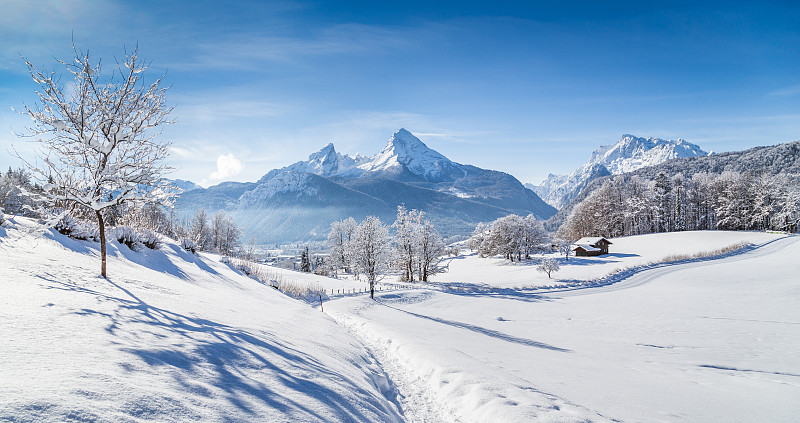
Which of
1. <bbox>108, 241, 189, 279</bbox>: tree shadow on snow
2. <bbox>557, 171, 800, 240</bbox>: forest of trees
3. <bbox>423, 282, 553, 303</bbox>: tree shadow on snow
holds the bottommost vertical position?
<bbox>423, 282, 553, 303</bbox>: tree shadow on snow

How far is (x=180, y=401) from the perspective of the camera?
111 inches

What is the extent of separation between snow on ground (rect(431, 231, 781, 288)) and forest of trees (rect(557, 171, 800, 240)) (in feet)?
34.1

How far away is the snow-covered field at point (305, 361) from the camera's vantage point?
2842 mm

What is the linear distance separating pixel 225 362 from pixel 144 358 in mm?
925

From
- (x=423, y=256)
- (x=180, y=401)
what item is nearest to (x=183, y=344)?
(x=180, y=401)

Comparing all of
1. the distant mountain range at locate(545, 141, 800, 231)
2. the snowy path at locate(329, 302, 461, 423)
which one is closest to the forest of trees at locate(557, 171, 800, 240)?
the distant mountain range at locate(545, 141, 800, 231)

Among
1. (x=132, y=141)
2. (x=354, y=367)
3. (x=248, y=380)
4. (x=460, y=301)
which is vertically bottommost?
(x=460, y=301)

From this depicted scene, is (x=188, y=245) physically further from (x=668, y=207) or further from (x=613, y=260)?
(x=668, y=207)

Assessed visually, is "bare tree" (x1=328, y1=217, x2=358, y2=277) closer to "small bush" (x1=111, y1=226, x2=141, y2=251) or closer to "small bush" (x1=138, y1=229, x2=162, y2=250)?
"small bush" (x1=138, y1=229, x2=162, y2=250)

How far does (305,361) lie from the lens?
5.57 meters

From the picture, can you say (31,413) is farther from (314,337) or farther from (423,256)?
(423,256)

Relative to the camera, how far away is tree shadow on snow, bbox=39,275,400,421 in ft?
11.2

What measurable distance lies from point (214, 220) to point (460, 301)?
51.5 m

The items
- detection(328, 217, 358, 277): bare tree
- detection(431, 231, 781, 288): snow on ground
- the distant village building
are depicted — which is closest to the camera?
detection(431, 231, 781, 288): snow on ground
